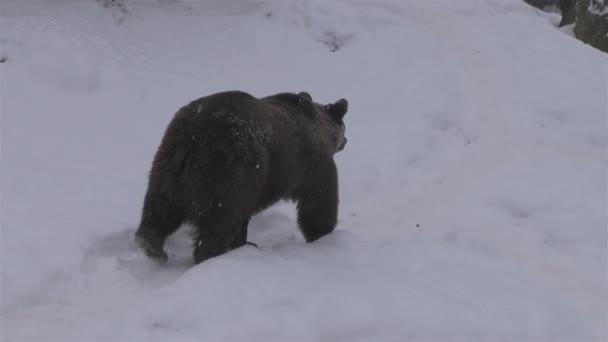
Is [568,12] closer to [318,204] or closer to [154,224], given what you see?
[318,204]

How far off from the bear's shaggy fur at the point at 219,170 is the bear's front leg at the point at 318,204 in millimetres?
207

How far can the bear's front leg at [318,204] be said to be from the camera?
514cm

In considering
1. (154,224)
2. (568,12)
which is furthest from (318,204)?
(568,12)

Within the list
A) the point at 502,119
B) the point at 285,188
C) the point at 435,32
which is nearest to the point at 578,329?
the point at 285,188

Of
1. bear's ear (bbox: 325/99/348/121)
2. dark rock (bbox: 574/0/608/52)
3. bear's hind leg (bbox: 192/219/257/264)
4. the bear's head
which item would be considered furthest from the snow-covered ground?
dark rock (bbox: 574/0/608/52)

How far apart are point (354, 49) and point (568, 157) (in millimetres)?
3970

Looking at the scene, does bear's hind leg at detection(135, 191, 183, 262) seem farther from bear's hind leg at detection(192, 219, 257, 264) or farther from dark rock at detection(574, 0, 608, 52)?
dark rock at detection(574, 0, 608, 52)

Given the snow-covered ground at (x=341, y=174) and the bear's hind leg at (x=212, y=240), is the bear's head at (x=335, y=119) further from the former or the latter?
the bear's hind leg at (x=212, y=240)

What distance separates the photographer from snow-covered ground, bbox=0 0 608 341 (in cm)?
373

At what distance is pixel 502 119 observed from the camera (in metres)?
8.23

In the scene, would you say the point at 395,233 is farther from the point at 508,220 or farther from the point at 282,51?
the point at 282,51

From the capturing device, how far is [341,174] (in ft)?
23.1

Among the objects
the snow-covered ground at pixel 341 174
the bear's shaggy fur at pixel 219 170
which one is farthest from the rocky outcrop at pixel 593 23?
the bear's shaggy fur at pixel 219 170

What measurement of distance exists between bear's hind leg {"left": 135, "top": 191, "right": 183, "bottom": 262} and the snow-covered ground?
0.17 m
